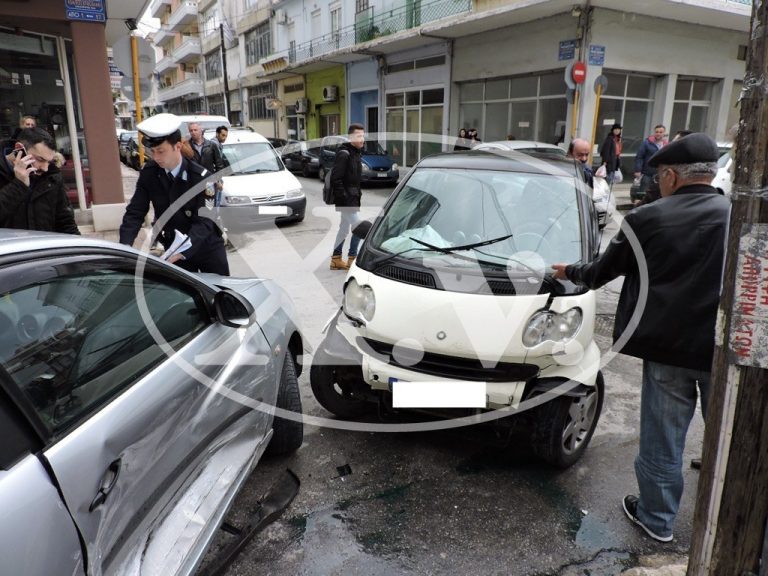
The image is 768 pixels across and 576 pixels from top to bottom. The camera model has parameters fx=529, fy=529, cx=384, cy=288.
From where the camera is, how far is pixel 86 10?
25.9 feet

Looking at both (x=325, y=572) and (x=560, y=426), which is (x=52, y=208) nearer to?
(x=325, y=572)

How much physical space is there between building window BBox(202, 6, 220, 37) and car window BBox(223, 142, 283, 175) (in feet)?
101

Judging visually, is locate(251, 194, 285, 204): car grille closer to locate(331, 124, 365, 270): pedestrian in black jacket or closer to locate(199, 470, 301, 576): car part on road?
locate(331, 124, 365, 270): pedestrian in black jacket

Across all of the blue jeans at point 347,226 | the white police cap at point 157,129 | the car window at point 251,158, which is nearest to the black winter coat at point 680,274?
the white police cap at point 157,129

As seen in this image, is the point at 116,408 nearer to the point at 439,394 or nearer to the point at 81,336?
the point at 81,336

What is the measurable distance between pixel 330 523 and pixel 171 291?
139cm

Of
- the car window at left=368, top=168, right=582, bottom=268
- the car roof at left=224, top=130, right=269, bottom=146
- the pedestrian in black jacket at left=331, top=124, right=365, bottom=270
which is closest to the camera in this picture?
the car window at left=368, top=168, right=582, bottom=268

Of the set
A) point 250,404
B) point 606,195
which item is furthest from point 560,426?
point 606,195

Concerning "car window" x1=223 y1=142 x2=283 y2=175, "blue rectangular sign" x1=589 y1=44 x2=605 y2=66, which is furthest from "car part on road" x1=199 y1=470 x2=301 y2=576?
"blue rectangular sign" x1=589 y1=44 x2=605 y2=66

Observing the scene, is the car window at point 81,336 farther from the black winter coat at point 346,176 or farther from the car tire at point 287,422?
the black winter coat at point 346,176

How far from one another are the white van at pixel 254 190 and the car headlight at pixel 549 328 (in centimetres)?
774

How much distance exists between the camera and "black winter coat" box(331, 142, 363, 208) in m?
6.98

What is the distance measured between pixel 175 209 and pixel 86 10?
618cm

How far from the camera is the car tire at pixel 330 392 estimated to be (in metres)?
3.25
